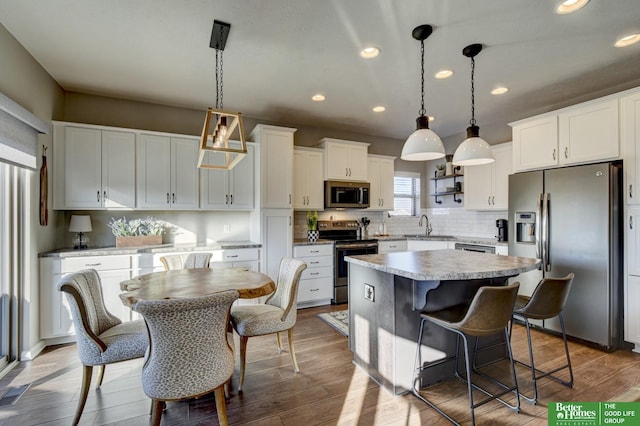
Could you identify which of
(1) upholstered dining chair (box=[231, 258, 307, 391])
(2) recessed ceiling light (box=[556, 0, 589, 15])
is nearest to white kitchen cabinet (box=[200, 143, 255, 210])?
(1) upholstered dining chair (box=[231, 258, 307, 391])

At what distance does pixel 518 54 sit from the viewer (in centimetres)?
280

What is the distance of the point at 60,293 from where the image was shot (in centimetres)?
310

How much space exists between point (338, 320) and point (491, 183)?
119 inches

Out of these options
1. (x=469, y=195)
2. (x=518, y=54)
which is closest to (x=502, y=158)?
(x=469, y=195)

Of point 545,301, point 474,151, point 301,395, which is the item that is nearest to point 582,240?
point 545,301

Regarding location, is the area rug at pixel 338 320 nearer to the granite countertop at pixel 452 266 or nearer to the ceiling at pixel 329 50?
the granite countertop at pixel 452 266

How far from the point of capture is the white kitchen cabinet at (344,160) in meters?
4.76

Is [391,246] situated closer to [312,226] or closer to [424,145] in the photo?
[312,226]

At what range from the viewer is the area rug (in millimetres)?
3520

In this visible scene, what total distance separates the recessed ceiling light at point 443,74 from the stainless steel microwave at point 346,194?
2.08 meters

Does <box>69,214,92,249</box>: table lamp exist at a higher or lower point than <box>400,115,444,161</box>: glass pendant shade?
lower

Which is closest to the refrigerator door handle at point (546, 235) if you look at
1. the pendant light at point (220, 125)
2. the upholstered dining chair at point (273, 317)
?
the upholstered dining chair at point (273, 317)

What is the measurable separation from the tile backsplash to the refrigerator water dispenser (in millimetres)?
1185

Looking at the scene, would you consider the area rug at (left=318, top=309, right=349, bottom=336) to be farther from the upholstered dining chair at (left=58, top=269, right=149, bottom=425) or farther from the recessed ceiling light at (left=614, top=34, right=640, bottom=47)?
the recessed ceiling light at (left=614, top=34, right=640, bottom=47)
